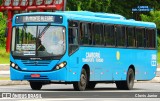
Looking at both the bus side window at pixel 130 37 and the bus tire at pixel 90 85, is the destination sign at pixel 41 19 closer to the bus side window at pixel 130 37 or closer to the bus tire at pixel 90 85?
the bus tire at pixel 90 85

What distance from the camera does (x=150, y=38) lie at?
36.2 meters

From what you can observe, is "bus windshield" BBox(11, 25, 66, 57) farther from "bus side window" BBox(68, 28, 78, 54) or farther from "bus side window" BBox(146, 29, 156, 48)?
"bus side window" BBox(146, 29, 156, 48)

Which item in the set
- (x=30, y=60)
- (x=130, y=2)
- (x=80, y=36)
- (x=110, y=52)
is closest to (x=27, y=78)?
(x=30, y=60)

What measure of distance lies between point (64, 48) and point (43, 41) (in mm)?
777

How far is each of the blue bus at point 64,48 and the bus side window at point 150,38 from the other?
10.1 ft

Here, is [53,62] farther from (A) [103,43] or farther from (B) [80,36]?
(A) [103,43]

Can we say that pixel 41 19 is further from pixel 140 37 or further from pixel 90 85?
pixel 140 37

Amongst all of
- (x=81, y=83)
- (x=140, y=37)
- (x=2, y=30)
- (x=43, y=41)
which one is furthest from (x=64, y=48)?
(x=2, y=30)

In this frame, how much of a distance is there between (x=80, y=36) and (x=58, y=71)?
5.47ft

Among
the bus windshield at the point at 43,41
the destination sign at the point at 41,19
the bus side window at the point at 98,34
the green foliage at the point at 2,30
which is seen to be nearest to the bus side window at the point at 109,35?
the bus side window at the point at 98,34

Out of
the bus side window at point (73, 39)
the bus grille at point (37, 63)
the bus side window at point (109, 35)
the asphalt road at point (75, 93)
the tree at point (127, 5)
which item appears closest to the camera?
the asphalt road at point (75, 93)

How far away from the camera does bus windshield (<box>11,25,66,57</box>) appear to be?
29.2 metres

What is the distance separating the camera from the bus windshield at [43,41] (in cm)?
2917

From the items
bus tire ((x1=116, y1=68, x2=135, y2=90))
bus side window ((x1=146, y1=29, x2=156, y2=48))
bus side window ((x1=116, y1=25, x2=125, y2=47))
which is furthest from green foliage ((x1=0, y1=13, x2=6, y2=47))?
bus side window ((x1=116, y1=25, x2=125, y2=47))
